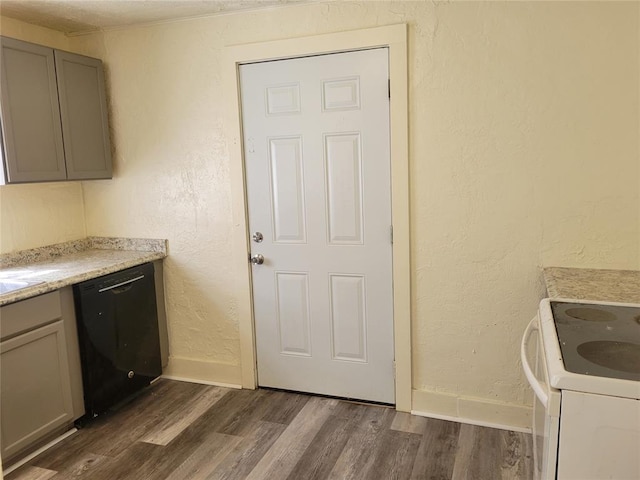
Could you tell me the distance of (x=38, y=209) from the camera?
3.03 m

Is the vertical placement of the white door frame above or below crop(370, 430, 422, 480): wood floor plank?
above

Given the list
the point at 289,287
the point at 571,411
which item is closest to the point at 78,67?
the point at 289,287

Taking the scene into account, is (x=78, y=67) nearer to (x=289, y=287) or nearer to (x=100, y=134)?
(x=100, y=134)

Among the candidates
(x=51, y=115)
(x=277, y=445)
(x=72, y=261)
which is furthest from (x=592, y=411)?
(x=51, y=115)

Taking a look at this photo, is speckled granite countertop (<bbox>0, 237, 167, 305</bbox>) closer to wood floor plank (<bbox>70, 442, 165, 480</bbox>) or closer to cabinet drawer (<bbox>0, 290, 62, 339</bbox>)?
cabinet drawer (<bbox>0, 290, 62, 339</bbox>)

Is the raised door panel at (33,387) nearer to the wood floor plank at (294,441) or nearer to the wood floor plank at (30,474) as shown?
the wood floor plank at (30,474)

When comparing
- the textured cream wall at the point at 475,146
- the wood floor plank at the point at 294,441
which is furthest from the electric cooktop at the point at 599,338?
the wood floor plank at the point at 294,441

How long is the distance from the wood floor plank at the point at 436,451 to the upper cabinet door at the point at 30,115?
8.07 ft

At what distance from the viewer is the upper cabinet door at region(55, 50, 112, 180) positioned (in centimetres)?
283

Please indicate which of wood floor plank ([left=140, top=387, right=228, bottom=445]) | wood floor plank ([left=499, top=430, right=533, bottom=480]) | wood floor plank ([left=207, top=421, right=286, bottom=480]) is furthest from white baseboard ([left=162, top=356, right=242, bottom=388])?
wood floor plank ([left=499, top=430, right=533, bottom=480])

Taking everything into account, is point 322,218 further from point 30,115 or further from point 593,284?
point 30,115

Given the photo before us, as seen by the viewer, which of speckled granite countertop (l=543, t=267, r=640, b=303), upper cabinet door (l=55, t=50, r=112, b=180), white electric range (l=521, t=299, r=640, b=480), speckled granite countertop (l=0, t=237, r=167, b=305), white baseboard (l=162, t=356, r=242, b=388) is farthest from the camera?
white baseboard (l=162, t=356, r=242, b=388)

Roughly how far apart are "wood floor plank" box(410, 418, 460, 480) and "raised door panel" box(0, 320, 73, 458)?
179 cm

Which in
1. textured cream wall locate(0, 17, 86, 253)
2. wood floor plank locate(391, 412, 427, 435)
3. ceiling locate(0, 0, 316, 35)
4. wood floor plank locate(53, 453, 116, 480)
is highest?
ceiling locate(0, 0, 316, 35)
